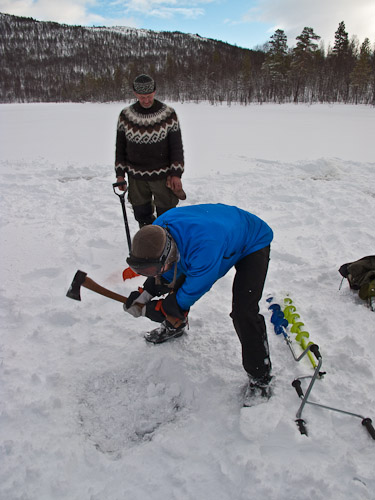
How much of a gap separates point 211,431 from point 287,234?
2.96 m

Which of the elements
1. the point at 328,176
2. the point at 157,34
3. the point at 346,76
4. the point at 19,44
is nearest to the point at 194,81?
the point at 346,76

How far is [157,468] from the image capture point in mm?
1715

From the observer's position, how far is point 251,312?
1.95 meters

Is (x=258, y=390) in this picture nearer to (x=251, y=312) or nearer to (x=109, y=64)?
(x=251, y=312)

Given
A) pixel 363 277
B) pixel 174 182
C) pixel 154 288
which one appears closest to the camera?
pixel 154 288

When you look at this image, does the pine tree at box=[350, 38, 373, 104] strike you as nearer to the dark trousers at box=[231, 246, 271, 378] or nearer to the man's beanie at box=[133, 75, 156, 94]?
the man's beanie at box=[133, 75, 156, 94]

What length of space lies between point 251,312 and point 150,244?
2.57ft

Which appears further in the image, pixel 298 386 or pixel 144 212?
pixel 144 212

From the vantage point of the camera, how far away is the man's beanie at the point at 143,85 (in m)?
2.93

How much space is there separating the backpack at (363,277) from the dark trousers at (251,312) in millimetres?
1383

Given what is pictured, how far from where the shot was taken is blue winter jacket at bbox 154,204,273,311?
170 centimetres

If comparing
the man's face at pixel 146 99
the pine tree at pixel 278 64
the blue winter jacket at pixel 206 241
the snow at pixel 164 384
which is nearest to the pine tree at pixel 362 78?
the pine tree at pixel 278 64

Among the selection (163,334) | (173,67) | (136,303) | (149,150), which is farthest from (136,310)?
(173,67)

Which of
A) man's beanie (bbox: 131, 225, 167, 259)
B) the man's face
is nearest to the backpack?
man's beanie (bbox: 131, 225, 167, 259)
